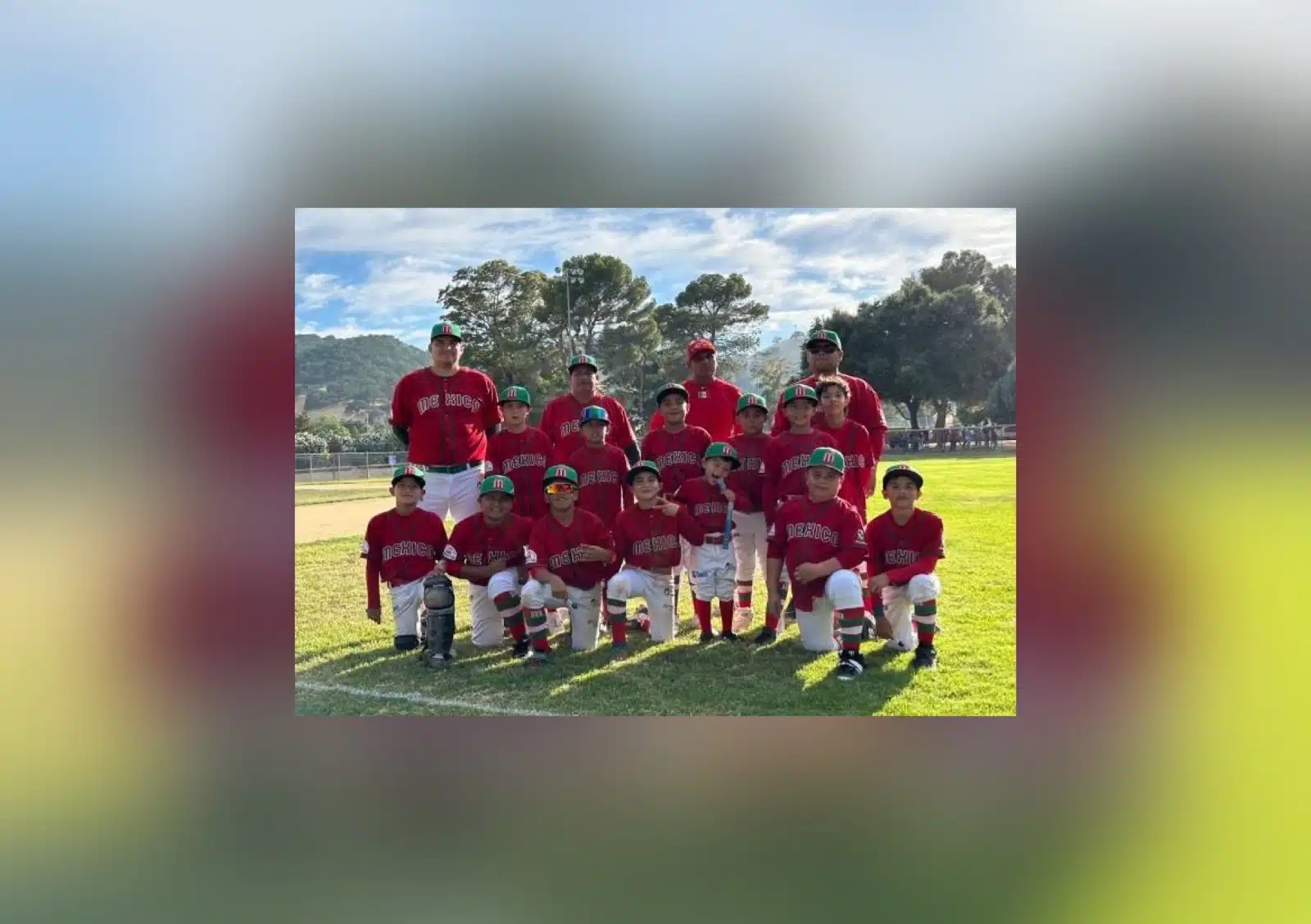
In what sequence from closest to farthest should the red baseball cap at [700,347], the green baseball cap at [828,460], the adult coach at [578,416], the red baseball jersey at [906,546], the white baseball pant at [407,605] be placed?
the green baseball cap at [828,460], the red baseball jersey at [906,546], the white baseball pant at [407,605], the adult coach at [578,416], the red baseball cap at [700,347]

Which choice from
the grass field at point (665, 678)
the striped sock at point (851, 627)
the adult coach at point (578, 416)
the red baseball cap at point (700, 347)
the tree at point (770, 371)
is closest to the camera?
the grass field at point (665, 678)

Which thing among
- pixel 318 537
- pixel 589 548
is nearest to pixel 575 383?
pixel 589 548

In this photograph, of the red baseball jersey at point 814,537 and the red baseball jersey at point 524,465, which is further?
the red baseball jersey at point 524,465

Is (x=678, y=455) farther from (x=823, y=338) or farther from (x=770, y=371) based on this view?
(x=770, y=371)

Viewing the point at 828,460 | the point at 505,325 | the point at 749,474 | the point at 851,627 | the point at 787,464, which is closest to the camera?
the point at 851,627

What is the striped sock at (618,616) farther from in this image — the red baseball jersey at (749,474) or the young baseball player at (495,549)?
the red baseball jersey at (749,474)

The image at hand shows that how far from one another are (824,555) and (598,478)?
1.62 metres

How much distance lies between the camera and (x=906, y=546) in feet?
16.4

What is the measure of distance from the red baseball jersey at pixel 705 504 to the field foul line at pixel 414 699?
5.59 ft

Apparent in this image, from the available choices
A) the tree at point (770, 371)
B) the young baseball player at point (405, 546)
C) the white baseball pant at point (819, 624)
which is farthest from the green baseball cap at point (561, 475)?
the tree at point (770, 371)

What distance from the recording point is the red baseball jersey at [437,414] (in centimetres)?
552

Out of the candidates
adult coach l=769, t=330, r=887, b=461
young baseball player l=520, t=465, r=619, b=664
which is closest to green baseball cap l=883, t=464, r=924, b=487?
adult coach l=769, t=330, r=887, b=461

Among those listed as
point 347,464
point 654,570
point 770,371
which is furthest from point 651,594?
point 347,464
